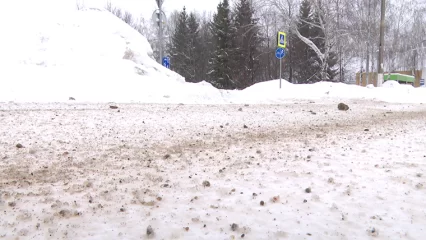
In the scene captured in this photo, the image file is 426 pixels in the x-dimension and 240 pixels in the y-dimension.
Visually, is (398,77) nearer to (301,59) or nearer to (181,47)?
(301,59)

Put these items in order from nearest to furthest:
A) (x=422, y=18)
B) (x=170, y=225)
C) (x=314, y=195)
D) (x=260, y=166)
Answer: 1. (x=170, y=225)
2. (x=314, y=195)
3. (x=260, y=166)
4. (x=422, y=18)

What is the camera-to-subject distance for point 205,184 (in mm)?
2910

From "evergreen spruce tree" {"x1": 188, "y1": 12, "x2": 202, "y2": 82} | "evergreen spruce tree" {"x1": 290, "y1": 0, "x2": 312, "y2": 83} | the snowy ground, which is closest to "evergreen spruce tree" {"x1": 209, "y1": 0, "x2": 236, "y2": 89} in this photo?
"evergreen spruce tree" {"x1": 290, "y1": 0, "x2": 312, "y2": 83}

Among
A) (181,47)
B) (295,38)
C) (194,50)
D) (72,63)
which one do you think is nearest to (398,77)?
(295,38)

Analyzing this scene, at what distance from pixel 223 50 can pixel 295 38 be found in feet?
29.6

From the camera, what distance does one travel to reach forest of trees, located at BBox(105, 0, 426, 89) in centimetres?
2391

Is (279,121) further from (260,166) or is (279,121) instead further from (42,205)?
(42,205)

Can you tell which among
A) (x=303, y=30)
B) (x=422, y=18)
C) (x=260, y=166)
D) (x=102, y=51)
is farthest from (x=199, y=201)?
(x=422, y=18)

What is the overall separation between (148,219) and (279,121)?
4.96 m

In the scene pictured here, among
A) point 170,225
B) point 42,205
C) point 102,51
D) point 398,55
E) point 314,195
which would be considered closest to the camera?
point 170,225

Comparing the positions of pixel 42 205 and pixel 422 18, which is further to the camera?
pixel 422 18

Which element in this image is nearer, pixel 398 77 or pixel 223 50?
pixel 223 50

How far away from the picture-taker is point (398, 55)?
150 ft

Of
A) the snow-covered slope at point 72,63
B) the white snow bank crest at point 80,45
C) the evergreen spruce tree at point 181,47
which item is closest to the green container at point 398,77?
the evergreen spruce tree at point 181,47
